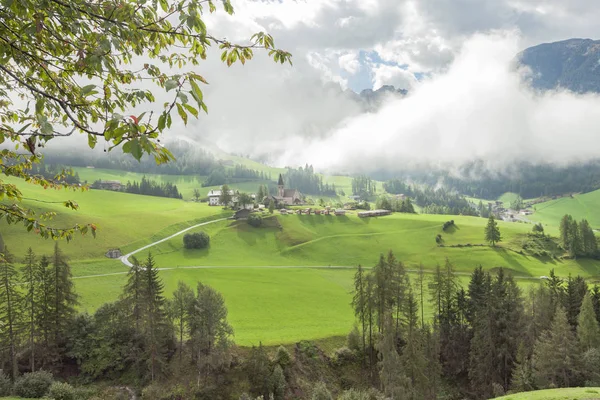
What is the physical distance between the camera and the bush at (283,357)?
132 ft

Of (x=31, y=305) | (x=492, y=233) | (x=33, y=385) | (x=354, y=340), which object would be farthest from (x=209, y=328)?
(x=492, y=233)

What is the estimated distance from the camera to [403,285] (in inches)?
1870

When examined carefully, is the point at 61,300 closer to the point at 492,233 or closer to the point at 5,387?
the point at 5,387

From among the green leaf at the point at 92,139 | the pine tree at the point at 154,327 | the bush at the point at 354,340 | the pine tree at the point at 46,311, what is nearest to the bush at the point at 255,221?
the bush at the point at 354,340

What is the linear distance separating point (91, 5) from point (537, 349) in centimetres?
4638

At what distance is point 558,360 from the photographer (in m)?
32.9

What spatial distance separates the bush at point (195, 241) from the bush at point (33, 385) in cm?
6224

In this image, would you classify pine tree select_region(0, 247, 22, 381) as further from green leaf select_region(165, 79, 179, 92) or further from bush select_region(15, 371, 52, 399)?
green leaf select_region(165, 79, 179, 92)

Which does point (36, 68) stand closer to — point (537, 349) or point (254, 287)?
point (537, 349)

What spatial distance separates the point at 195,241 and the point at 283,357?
61.0m

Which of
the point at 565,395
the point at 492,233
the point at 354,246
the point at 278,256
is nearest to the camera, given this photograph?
the point at 565,395

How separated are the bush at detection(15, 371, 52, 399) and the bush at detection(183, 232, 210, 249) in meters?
62.2

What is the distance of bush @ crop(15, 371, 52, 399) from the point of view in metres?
30.5

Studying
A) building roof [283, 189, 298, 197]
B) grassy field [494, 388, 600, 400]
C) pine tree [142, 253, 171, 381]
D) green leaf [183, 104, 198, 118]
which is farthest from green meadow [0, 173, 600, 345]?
green leaf [183, 104, 198, 118]
